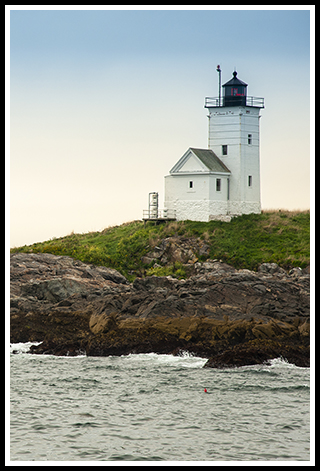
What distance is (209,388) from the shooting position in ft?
50.1

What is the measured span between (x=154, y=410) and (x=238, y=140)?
2607 cm

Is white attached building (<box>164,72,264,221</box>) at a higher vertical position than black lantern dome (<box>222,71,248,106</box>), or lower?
lower

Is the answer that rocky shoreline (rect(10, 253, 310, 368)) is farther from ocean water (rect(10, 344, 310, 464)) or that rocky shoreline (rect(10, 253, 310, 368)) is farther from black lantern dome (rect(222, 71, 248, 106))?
black lantern dome (rect(222, 71, 248, 106))

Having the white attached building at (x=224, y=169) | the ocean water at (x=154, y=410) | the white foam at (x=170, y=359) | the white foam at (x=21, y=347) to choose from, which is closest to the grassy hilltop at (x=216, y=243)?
the white attached building at (x=224, y=169)

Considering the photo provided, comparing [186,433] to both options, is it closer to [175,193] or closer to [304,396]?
[304,396]

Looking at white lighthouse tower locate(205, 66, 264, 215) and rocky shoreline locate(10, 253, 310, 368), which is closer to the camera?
rocky shoreline locate(10, 253, 310, 368)

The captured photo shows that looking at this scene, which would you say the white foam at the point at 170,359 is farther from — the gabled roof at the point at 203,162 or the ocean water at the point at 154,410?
the gabled roof at the point at 203,162

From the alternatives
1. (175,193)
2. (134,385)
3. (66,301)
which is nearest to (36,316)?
(66,301)

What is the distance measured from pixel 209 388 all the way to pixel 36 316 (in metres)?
9.04

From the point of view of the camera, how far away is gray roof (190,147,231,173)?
1462 inches

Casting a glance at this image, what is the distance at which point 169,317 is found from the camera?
67.7ft

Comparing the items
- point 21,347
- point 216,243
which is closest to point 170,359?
point 21,347

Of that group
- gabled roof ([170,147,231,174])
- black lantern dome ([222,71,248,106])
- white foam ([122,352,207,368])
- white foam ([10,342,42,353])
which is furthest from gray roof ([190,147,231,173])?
white foam ([122,352,207,368])

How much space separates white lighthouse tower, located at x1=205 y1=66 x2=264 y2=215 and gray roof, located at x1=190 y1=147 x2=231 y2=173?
321 millimetres
